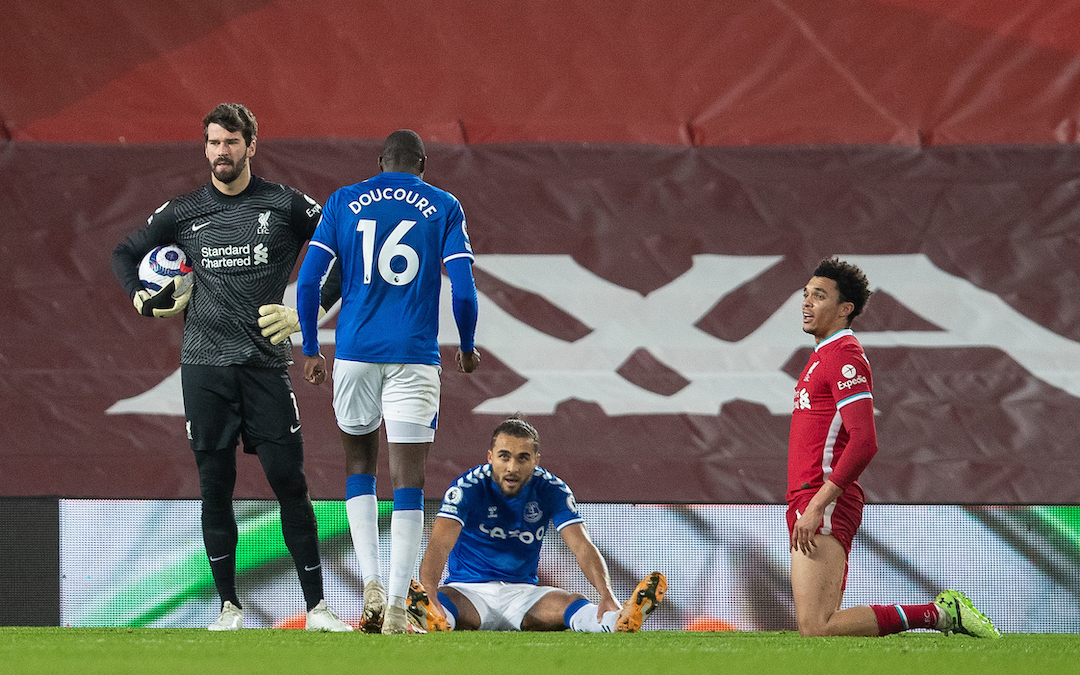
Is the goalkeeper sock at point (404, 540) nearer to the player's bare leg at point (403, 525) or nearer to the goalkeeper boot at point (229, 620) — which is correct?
the player's bare leg at point (403, 525)

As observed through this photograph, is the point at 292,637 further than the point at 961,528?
No

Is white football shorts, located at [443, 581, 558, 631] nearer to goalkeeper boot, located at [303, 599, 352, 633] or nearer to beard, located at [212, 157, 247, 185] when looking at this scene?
goalkeeper boot, located at [303, 599, 352, 633]

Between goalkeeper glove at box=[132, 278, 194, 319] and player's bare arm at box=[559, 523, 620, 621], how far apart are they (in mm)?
1722

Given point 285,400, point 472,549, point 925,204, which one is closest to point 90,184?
point 285,400

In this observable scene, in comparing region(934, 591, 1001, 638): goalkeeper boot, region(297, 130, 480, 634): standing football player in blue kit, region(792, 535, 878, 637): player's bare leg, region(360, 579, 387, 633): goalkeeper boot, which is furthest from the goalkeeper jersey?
region(934, 591, 1001, 638): goalkeeper boot

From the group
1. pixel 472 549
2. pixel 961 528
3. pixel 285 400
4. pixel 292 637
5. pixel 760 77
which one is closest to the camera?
pixel 292 637

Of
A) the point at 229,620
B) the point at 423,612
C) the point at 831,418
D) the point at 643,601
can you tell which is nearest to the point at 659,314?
the point at 643,601

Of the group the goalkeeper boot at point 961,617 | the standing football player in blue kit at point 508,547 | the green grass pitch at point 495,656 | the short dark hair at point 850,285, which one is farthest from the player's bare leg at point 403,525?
the goalkeeper boot at point 961,617

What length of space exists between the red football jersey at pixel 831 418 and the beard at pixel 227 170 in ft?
6.38

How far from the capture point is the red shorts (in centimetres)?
327

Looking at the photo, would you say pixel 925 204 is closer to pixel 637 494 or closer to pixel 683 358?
pixel 683 358

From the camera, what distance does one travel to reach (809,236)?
497 centimetres

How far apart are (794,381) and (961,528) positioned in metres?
0.98

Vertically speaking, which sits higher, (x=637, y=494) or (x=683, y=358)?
(x=683, y=358)
